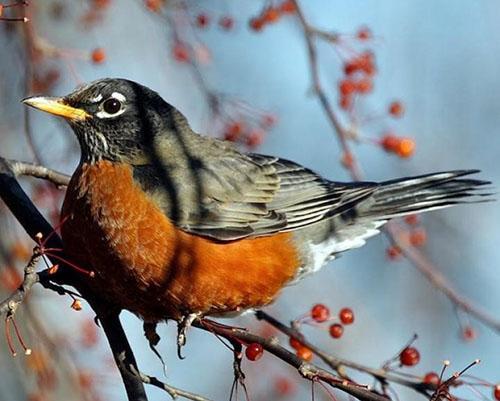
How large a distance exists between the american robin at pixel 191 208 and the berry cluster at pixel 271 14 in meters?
0.68

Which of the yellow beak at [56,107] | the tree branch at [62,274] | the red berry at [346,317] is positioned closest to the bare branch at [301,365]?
the tree branch at [62,274]

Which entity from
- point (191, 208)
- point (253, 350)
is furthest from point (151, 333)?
point (253, 350)

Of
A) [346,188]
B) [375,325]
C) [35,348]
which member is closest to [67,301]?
[35,348]

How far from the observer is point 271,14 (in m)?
5.08

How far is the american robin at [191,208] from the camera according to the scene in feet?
13.7

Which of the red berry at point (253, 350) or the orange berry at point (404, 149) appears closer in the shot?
the red berry at point (253, 350)

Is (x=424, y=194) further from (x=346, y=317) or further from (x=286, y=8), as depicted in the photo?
A: (x=286, y=8)

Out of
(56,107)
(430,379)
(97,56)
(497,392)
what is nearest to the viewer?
(497,392)

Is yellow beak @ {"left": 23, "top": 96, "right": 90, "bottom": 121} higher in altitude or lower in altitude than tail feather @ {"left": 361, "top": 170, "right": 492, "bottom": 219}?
lower

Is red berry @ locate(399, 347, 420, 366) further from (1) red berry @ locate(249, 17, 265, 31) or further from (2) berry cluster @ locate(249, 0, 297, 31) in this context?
(1) red berry @ locate(249, 17, 265, 31)

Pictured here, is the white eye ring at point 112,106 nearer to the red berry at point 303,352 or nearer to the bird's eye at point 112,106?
the bird's eye at point 112,106

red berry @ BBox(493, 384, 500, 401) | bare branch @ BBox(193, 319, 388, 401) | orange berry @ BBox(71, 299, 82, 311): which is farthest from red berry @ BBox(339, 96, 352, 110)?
orange berry @ BBox(71, 299, 82, 311)

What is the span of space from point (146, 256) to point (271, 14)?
61.1 inches

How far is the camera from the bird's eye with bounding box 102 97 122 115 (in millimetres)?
4520
